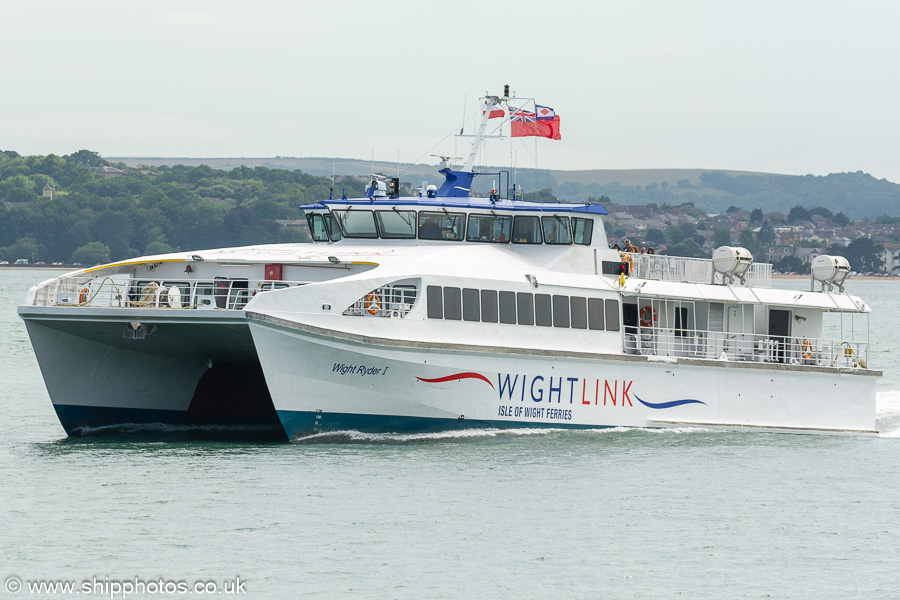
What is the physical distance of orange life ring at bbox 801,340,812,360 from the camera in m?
28.5

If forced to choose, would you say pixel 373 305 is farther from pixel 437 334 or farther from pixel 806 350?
pixel 806 350

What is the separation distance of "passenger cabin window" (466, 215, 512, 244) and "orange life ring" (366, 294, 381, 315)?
3706mm

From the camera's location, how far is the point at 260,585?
15617 mm

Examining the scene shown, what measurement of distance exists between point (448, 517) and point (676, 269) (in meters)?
11.1

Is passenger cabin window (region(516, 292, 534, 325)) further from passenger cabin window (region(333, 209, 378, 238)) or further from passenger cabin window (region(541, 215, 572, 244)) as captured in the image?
passenger cabin window (region(333, 209, 378, 238))

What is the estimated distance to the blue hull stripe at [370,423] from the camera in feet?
73.3

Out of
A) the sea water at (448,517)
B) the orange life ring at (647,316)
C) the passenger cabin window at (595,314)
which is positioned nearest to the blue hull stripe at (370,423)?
the sea water at (448,517)

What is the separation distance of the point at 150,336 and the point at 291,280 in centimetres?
259

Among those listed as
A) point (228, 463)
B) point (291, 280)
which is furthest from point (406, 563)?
point (291, 280)

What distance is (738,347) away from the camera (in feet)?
90.5

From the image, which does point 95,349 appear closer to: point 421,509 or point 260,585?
point 421,509

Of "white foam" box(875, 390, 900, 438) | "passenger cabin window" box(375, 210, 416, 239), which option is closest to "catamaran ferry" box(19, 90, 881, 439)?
"passenger cabin window" box(375, 210, 416, 239)

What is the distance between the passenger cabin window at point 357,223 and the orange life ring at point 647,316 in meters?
5.61

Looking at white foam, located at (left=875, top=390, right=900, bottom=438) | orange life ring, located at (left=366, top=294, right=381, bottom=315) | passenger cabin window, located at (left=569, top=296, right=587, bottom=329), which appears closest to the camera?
orange life ring, located at (left=366, top=294, right=381, bottom=315)
